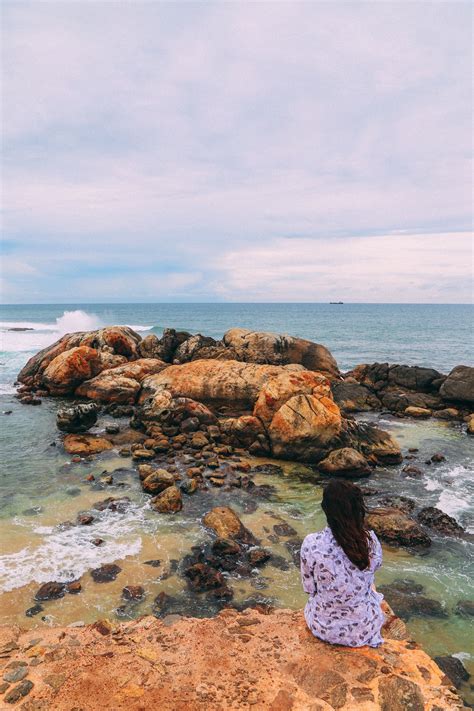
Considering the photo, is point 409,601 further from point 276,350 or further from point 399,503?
point 276,350

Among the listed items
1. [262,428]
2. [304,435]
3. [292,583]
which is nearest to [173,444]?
[262,428]

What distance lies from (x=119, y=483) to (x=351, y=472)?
759 centimetres

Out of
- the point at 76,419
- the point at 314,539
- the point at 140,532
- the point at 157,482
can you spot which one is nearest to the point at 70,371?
the point at 76,419

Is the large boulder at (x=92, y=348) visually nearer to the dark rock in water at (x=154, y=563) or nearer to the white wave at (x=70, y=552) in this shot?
the white wave at (x=70, y=552)

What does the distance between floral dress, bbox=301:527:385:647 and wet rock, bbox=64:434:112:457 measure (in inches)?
497

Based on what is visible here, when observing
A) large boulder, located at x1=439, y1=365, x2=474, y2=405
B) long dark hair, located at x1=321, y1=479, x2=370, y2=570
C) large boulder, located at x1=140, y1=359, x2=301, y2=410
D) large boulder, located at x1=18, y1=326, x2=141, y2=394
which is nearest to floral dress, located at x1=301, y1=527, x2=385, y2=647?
long dark hair, located at x1=321, y1=479, x2=370, y2=570

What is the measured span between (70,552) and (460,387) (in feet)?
71.0

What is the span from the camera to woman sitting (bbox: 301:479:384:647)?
471 cm

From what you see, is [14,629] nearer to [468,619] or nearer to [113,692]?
[113,692]

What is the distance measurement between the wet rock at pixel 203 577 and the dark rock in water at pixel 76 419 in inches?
426

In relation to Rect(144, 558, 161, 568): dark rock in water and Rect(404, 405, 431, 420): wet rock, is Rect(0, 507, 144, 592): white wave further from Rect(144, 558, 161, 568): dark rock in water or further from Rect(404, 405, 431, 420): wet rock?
Rect(404, 405, 431, 420): wet rock

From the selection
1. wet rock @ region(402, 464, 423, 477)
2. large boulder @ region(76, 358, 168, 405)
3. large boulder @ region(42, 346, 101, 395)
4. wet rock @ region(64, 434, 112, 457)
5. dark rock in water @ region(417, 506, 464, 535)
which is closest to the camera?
dark rock in water @ region(417, 506, 464, 535)

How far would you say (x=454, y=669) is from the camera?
688cm

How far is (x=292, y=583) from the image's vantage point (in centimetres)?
898
